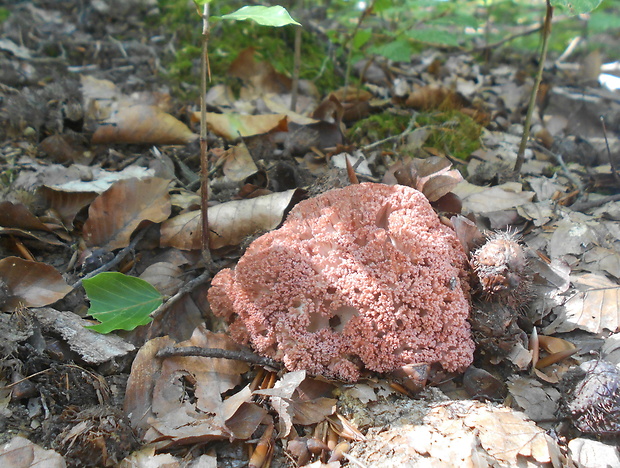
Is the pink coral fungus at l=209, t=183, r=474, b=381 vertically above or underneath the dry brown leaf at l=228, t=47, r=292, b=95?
underneath

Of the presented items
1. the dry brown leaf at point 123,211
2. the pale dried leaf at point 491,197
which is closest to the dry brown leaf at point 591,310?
the pale dried leaf at point 491,197

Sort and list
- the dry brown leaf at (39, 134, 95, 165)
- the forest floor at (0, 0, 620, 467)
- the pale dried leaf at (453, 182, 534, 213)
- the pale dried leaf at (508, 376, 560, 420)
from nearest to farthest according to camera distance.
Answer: the forest floor at (0, 0, 620, 467) → the pale dried leaf at (508, 376, 560, 420) → the pale dried leaf at (453, 182, 534, 213) → the dry brown leaf at (39, 134, 95, 165)

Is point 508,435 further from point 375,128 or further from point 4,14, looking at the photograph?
point 4,14

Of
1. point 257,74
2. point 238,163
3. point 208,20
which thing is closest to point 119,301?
point 238,163

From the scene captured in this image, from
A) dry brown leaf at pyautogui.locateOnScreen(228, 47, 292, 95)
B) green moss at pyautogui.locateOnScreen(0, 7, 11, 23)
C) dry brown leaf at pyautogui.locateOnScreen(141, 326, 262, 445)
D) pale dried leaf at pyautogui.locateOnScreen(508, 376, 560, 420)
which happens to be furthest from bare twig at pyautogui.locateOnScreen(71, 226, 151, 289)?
green moss at pyautogui.locateOnScreen(0, 7, 11, 23)

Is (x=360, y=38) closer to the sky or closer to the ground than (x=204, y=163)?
closer to the sky

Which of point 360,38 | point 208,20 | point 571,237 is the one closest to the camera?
point 208,20

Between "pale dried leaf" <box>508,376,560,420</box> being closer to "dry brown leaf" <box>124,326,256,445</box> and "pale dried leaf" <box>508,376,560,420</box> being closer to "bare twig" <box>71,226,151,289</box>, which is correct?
"dry brown leaf" <box>124,326,256,445</box>
